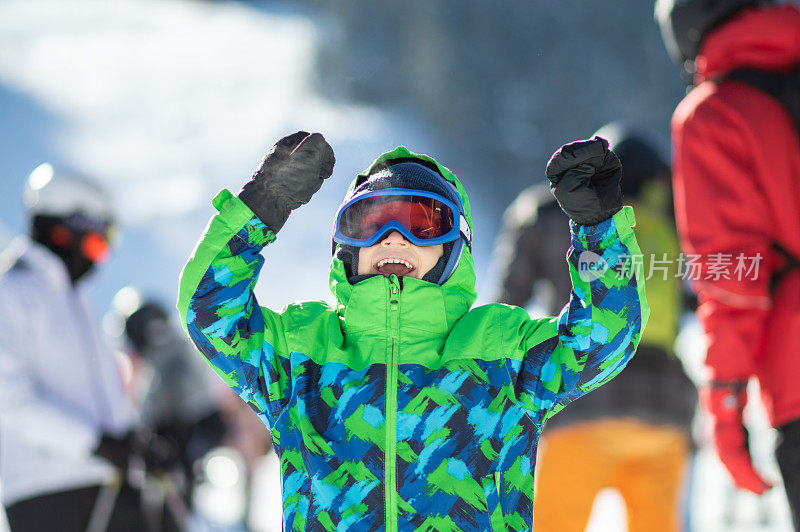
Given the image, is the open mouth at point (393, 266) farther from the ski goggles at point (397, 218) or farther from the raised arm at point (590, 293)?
the raised arm at point (590, 293)

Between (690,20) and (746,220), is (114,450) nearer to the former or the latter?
(746,220)

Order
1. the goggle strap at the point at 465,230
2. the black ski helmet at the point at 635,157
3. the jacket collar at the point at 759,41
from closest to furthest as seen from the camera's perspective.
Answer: the goggle strap at the point at 465,230 → the jacket collar at the point at 759,41 → the black ski helmet at the point at 635,157

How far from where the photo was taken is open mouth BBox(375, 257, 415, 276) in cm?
195

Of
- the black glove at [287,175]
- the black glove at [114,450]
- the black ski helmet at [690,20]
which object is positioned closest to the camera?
the black glove at [287,175]

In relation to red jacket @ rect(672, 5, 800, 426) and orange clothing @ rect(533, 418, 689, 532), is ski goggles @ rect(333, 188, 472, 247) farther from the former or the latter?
orange clothing @ rect(533, 418, 689, 532)

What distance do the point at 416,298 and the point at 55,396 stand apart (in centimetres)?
200

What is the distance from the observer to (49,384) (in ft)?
10.7

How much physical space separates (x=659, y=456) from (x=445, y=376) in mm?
1630

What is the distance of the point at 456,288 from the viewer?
6.42ft

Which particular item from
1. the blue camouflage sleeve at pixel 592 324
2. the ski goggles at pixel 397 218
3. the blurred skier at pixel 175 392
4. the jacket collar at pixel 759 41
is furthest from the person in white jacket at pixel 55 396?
the blurred skier at pixel 175 392

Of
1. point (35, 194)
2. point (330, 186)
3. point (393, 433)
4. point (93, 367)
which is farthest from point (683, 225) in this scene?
point (35, 194)

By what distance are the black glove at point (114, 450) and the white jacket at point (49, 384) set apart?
3cm

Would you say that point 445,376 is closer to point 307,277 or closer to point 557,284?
point 307,277

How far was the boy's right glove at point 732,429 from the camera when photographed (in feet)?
8.09
